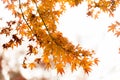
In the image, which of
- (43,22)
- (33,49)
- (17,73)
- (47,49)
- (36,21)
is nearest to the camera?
(47,49)

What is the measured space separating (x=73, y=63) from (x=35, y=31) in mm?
1067

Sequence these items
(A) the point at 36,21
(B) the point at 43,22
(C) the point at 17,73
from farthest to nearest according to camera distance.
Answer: (C) the point at 17,73, (A) the point at 36,21, (B) the point at 43,22

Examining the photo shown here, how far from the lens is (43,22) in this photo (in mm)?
3912

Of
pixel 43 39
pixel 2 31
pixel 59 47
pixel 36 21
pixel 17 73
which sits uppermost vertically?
pixel 17 73

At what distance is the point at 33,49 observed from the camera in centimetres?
456

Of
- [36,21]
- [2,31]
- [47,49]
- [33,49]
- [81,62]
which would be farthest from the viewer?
[2,31]

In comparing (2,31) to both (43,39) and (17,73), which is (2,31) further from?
(17,73)

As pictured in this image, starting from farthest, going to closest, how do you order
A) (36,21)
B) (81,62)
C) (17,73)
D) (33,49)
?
1. (17,73)
2. (33,49)
3. (36,21)
4. (81,62)

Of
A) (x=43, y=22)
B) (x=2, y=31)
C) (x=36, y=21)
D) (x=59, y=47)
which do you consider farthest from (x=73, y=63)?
(x=2, y=31)

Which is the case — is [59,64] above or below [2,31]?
below

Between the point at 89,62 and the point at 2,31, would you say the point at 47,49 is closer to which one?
the point at 89,62

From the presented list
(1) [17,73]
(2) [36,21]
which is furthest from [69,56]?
(1) [17,73]

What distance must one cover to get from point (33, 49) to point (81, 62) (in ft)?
4.97

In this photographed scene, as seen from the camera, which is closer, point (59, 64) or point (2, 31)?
point (59, 64)
